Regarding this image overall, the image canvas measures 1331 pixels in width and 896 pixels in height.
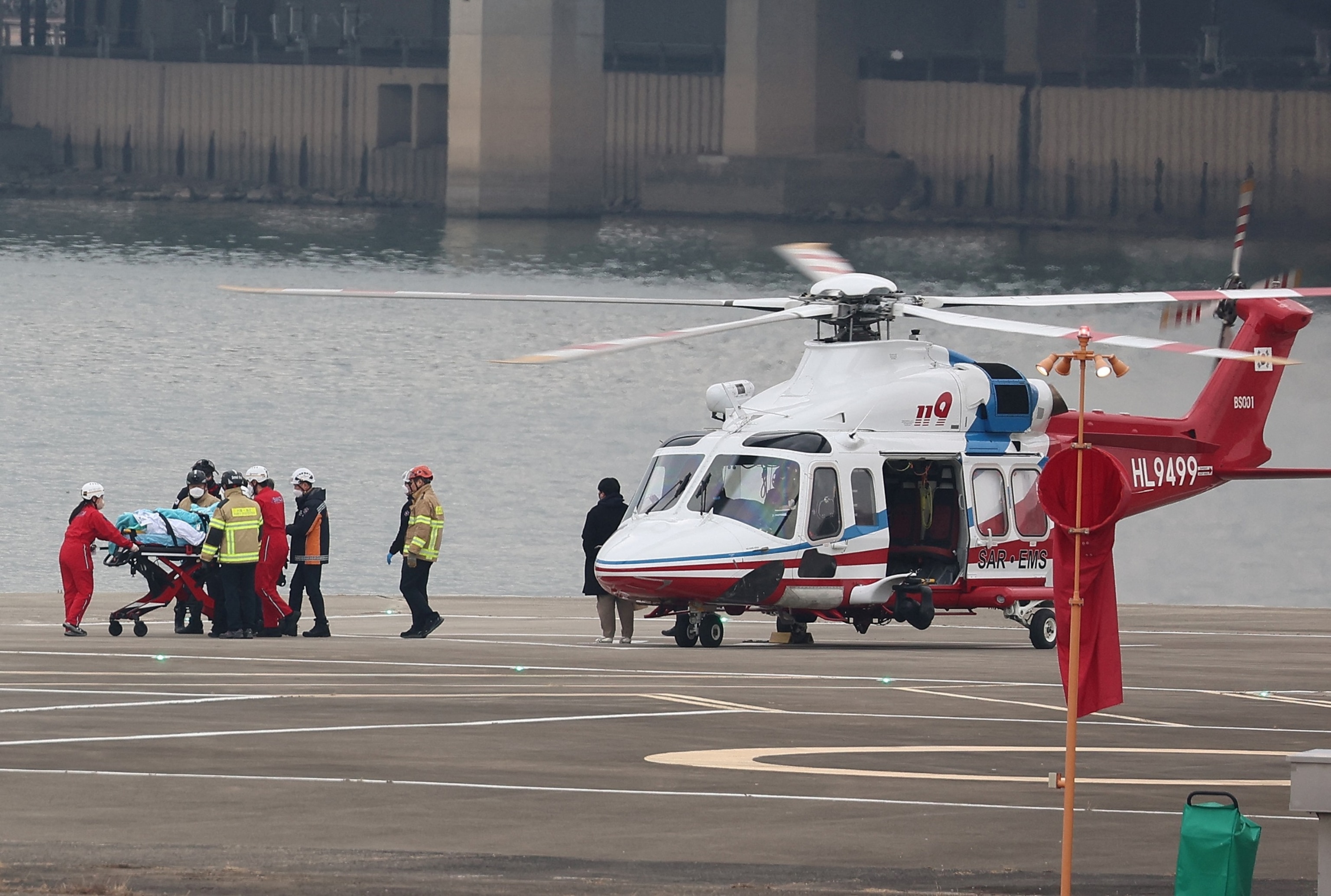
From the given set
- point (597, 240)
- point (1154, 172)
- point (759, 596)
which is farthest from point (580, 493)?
point (1154, 172)

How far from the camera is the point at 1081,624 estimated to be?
407 inches

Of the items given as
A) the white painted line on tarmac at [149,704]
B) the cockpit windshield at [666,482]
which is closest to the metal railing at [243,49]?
the cockpit windshield at [666,482]

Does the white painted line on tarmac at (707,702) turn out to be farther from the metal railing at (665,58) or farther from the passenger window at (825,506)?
the metal railing at (665,58)

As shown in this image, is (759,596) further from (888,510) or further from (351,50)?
(351,50)

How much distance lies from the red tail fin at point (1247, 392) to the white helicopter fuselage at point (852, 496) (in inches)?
109

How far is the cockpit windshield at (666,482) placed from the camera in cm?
2130

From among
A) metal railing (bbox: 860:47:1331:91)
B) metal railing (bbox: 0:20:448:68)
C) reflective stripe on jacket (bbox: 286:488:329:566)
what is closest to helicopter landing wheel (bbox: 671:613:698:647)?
reflective stripe on jacket (bbox: 286:488:329:566)

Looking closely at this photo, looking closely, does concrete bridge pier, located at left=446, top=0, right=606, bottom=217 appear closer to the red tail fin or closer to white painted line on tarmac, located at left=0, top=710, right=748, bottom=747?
the red tail fin

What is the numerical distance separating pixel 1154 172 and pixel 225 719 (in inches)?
4241

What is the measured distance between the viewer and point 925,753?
46.4ft

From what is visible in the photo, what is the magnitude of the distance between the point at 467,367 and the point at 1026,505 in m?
52.6

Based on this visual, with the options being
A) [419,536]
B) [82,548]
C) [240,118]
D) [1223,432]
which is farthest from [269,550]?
[240,118]

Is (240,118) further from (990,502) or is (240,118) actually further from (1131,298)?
(1131,298)

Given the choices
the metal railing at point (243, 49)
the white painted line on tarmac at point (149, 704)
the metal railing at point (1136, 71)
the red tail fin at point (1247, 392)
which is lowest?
the white painted line on tarmac at point (149, 704)
